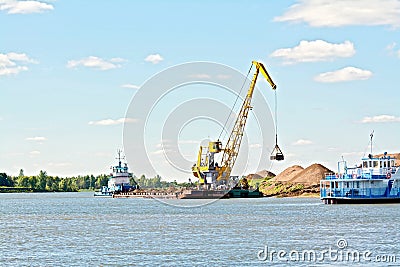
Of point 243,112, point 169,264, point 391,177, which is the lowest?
point 169,264

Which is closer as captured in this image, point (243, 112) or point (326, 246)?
point (326, 246)

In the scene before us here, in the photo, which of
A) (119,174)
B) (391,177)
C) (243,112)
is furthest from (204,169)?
(391,177)

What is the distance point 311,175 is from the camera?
600 ft

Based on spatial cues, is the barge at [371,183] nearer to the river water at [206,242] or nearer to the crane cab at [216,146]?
the river water at [206,242]

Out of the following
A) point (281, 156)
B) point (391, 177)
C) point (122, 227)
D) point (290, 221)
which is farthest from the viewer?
point (281, 156)

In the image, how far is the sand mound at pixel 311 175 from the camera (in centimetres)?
17925

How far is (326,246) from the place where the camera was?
153 ft

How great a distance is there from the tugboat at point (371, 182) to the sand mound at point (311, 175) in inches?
3063

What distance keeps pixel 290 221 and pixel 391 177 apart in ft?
97.0

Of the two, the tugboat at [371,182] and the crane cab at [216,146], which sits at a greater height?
the crane cab at [216,146]

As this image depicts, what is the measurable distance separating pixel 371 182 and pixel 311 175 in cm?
8779

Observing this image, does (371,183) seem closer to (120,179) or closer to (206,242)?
(206,242)

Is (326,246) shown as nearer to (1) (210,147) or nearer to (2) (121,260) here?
(2) (121,260)

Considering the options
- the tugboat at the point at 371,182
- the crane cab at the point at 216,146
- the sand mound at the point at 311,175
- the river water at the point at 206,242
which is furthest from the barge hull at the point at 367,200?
the sand mound at the point at 311,175
